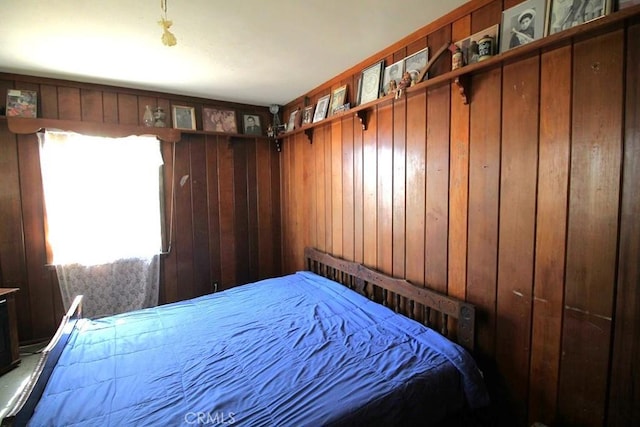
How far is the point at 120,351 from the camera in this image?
1.74 metres

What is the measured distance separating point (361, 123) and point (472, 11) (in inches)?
39.8

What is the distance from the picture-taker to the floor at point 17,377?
6.99 feet

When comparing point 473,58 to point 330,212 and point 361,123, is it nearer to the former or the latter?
point 361,123

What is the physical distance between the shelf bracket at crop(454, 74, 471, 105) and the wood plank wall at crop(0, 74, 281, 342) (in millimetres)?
2484

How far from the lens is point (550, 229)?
142 centimetres

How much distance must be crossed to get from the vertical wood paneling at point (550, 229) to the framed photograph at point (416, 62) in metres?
0.70

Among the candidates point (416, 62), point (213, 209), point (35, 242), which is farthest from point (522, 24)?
point (35, 242)

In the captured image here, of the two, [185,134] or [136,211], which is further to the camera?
[185,134]

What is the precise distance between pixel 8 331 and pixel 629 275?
Result: 3945mm

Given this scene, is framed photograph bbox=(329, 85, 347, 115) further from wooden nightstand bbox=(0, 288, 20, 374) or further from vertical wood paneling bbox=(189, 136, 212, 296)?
wooden nightstand bbox=(0, 288, 20, 374)

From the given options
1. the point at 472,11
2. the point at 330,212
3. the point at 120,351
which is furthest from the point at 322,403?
the point at 472,11

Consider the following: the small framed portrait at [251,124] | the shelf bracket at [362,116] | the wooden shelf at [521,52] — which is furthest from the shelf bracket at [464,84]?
the small framed portrait at [251,124]

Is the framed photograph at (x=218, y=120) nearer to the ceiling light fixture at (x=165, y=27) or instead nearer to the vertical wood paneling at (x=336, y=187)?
the vertical wood paneling at (x=336, y=187)

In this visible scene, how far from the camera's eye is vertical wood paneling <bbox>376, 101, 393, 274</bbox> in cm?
225
